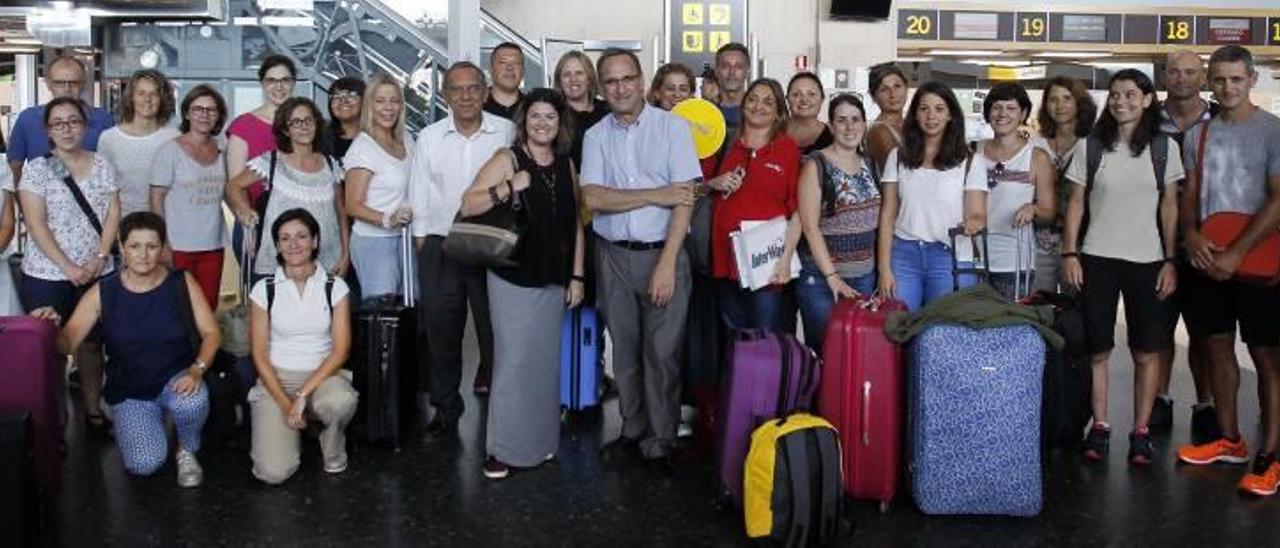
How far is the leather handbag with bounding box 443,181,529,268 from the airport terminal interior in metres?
0.76

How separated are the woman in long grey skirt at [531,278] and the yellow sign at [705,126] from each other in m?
0.55

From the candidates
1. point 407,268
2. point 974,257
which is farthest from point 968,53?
point 407,268

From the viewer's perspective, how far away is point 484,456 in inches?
162

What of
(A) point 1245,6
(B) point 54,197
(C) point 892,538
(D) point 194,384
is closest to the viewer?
(C) point 892,538

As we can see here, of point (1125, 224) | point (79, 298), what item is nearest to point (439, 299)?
point (79, 298)

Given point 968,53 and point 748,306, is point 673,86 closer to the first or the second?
point 748,306

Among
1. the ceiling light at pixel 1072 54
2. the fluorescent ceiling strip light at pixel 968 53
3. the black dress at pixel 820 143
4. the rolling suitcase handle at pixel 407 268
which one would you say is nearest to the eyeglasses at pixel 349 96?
the rolling suitcase handle at pixel 407 268

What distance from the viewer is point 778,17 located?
10.3 meters

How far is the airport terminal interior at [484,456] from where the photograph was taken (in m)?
3.34

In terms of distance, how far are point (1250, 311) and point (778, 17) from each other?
22.5 ft

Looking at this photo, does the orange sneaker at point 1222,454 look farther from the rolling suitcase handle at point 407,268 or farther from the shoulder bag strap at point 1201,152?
the rolling suitcase handle at point 407,268

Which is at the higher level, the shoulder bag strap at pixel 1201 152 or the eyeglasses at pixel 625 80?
the eyeglasses at pixel 625 80

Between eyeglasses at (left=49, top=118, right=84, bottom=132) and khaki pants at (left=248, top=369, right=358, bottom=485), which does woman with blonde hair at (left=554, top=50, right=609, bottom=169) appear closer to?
khaki pants at (left=248, top=369, right=358, bottom=485)

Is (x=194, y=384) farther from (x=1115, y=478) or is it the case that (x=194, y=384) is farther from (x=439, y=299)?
(x=1115, y=478)
